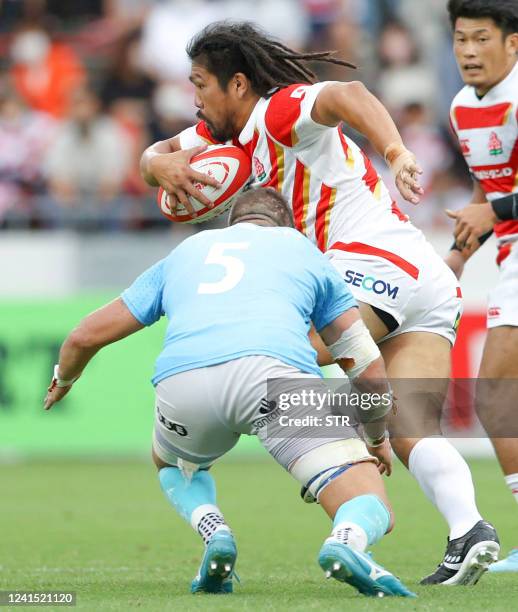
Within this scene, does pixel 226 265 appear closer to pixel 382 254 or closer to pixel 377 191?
pixel 382 254

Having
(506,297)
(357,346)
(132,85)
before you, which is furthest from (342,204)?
(132,85)

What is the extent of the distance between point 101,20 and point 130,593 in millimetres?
13261

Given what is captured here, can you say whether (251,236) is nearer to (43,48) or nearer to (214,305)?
(214,305)

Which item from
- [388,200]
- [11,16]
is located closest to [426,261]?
[388,200]

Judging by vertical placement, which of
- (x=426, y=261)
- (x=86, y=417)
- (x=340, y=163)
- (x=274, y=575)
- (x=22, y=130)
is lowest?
(x=86, y=417)

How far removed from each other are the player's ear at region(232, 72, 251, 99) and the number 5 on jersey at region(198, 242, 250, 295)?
3.26ft

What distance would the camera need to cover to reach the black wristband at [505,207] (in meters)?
6.57

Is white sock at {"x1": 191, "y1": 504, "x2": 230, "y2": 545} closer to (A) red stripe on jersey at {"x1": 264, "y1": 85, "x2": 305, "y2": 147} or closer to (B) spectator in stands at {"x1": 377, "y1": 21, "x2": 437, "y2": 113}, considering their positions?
(A) red stripe on jersey at {"x1": 264, "y1": 85, "x2": 305, "y2": 147}

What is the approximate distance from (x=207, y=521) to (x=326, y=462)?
27.9 inches

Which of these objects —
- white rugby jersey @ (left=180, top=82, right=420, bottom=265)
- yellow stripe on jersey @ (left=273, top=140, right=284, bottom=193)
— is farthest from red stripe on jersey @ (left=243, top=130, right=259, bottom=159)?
yellow stripe on jersey @ (left=273, top=140, right=284, bottom=193)

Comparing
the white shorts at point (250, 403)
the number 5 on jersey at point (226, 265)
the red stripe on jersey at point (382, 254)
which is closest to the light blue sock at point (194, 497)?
the white shorts at point (250, 403)

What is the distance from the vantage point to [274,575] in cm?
615

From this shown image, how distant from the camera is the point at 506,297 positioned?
6.76 metres

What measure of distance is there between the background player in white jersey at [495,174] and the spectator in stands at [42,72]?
391 inches
